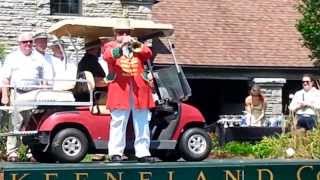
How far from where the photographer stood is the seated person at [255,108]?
15.3m

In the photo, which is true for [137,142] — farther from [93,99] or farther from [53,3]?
[53,3]

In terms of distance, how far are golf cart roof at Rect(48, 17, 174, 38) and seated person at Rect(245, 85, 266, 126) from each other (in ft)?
17.2

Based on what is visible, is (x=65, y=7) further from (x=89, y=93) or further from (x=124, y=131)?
(x=124, y=131)

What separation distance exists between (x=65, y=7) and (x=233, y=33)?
18.9 ft

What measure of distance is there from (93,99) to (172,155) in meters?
1.02

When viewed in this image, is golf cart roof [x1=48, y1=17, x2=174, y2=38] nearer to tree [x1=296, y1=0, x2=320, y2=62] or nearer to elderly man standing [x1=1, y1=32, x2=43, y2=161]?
elderly man standing [x1=1, y1=32, x2=43, y2=161]

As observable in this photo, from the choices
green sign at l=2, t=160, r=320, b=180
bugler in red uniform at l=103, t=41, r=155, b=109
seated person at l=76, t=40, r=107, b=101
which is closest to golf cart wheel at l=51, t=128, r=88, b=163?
seated person at l=76, t=40, r=107, b=101

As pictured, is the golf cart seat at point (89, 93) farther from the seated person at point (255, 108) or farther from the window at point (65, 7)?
the window at point (65, 7)

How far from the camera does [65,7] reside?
20.7 meters

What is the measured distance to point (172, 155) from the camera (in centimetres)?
966

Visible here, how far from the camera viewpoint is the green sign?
15.2 ft

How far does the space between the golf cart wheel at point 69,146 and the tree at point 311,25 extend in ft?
46.1

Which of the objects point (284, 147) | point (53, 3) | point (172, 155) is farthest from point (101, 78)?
point (53, 3)

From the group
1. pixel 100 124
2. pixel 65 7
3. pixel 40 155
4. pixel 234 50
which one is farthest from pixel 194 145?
pixel 234 50
